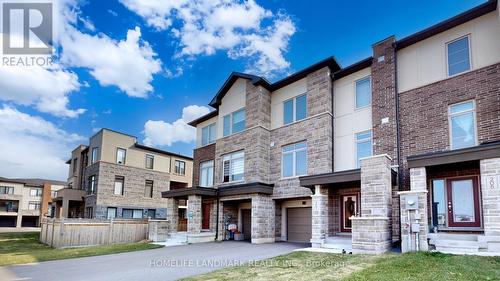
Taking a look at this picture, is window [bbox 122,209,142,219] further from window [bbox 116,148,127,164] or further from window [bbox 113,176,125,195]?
window [bbox 116,148,127,164]

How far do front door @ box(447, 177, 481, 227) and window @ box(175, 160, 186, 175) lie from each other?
27.6m

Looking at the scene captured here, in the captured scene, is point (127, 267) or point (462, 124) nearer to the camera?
point (127, 267)

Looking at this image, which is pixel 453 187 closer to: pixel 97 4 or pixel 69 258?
pixel 69 258

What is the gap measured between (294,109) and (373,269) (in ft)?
37.2

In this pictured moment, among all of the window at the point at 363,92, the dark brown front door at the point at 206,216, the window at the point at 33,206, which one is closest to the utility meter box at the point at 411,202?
the window at the point at 363,92

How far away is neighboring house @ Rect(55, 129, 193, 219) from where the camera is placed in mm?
29078

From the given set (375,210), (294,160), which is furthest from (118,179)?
(375,210)

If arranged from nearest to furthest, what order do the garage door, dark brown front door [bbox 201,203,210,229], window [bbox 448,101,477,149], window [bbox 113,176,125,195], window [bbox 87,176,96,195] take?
window [bbox 448,101,477,149], the garage door, dark brown front door [bbox 201,203,210,229], window [bbox 87,176,96,195], window [bbox 113,176,125,195]

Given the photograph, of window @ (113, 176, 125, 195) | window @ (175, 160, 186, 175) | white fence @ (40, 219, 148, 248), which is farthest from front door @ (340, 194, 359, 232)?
window @ (175, 160, 186, 175)

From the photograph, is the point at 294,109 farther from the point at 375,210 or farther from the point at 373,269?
the point at 373,269

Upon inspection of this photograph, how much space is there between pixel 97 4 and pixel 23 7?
331 centimetres

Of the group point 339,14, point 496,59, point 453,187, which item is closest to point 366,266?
point 453,187

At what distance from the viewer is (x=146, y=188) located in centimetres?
3195

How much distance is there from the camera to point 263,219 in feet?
57.2
